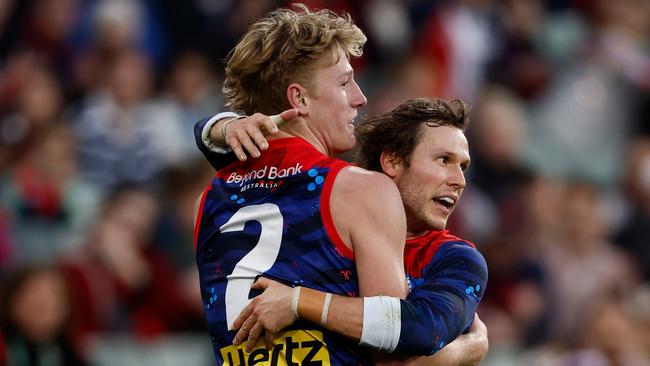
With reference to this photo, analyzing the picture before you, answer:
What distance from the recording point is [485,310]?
29.6 ft

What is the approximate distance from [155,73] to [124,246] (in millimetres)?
2061

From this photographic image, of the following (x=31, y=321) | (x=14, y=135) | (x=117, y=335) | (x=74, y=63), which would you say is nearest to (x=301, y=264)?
(x=31, y=321)

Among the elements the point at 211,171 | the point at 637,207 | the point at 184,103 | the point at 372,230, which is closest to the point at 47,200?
the point at 211,171

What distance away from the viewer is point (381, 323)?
382cm

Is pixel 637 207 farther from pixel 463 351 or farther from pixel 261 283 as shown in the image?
pixel 261 283

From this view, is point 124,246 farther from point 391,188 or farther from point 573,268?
point 391,188

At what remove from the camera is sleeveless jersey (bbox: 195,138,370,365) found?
3.96 m

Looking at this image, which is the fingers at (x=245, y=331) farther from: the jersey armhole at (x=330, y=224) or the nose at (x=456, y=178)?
the nose at (x=456, y=178)

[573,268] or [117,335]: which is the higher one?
[117,335]

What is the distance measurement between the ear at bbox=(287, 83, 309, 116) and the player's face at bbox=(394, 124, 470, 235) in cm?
42

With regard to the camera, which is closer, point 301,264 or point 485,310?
point 301,264

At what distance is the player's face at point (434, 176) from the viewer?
14.1ft

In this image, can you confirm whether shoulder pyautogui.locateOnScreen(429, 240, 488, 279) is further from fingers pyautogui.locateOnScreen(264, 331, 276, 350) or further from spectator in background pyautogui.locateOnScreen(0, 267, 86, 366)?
spectator in background pyautogui.locateOnScreen(0, 267, 86, 366)

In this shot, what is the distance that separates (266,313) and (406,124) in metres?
0.92
